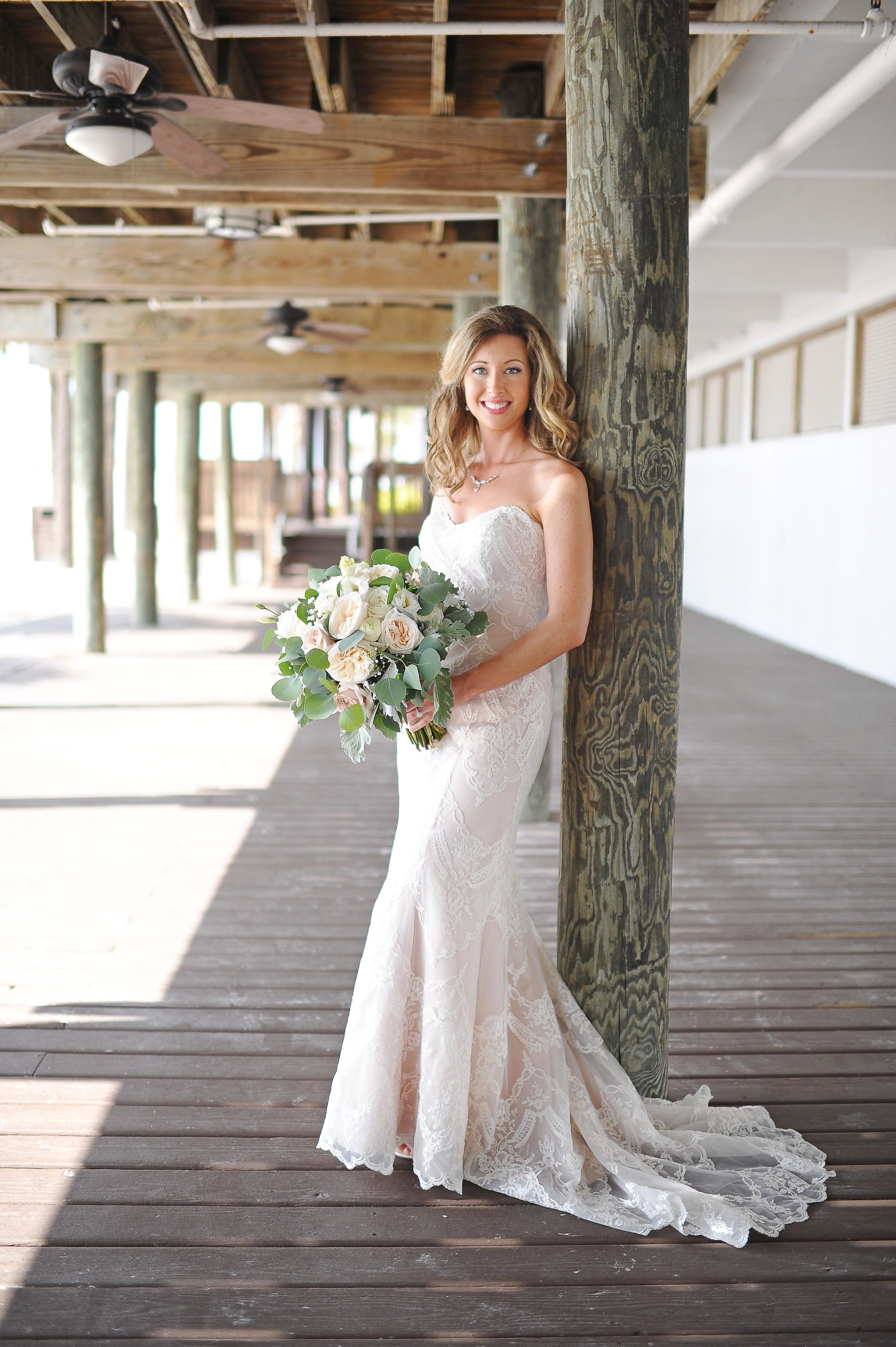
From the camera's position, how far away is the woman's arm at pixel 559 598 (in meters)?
2.64

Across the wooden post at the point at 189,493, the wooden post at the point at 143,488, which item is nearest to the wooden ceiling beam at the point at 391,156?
the wooden post at the point at 143,488

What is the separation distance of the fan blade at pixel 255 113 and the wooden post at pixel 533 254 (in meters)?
1.24

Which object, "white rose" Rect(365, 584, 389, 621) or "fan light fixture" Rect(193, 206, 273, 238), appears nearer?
"white rose" Rect(365, 584, 389, 621)

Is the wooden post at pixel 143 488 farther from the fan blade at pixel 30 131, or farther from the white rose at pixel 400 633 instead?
the white rose at pixel 400 633

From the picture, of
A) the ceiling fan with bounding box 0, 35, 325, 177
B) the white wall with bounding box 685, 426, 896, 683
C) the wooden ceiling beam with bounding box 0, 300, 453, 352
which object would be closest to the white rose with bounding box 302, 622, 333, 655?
the ceiling fan with bounding box 0, 35, 325, 177

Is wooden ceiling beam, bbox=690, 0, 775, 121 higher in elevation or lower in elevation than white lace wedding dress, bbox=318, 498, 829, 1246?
higher

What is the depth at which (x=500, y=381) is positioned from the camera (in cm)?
278

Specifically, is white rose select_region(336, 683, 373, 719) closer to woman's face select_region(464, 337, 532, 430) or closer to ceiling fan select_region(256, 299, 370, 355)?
woman's face select_region(464, 337, 532, 430)

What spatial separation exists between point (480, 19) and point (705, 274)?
6.20m

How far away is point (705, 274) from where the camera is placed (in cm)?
1105

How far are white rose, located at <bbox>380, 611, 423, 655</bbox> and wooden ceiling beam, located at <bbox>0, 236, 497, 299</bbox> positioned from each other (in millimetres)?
6303

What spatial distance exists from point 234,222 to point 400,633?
17.7 feet

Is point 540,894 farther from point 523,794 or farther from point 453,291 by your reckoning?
point 453,291

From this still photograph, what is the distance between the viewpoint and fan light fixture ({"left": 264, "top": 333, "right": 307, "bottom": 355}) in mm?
9539
